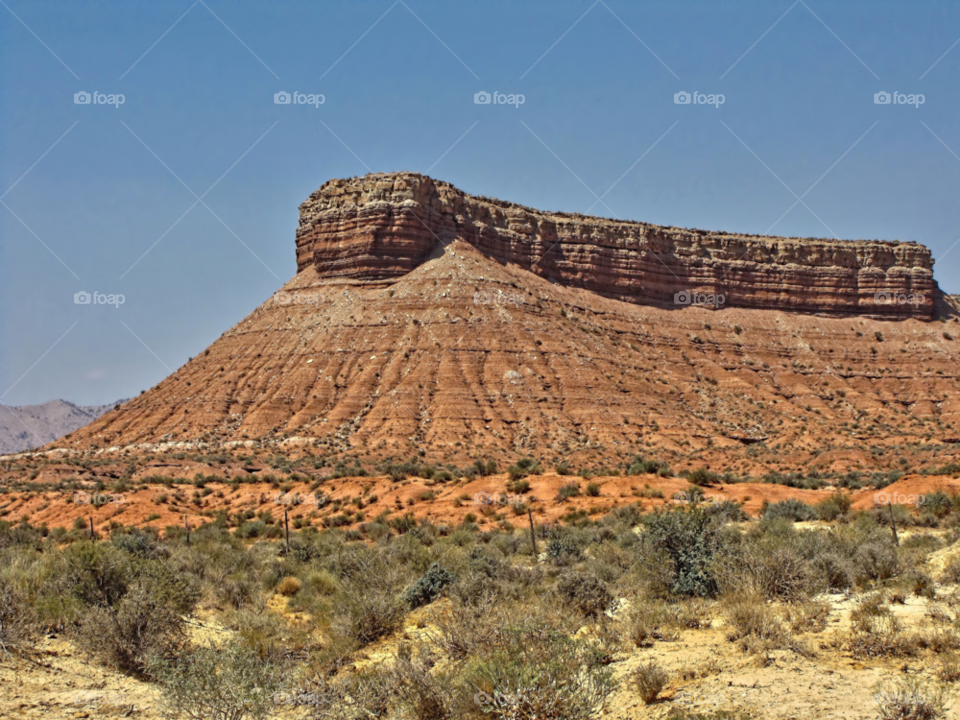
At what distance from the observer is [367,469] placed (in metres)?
41.3

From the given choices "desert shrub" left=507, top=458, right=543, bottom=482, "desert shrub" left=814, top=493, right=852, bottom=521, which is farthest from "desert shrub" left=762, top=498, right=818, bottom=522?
"desert shrub" left=507, top=458, right=543, bottom=482

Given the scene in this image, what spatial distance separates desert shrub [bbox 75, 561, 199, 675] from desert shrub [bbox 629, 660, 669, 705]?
20.4 ft

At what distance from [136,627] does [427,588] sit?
16.6 feet

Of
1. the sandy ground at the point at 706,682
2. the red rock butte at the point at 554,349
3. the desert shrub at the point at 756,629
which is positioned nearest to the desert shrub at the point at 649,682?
the sandy ground at the point at 706,682

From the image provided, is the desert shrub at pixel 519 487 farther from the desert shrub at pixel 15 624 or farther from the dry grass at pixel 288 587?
the desert shrub at pixel 15 624

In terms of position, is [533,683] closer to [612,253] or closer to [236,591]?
[236,591]

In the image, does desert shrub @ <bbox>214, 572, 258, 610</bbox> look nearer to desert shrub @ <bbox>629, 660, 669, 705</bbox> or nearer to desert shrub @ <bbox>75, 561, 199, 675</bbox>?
desert shrub @ <bbox>75, 561, 199, 675</bbox>

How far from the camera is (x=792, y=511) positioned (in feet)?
74.1

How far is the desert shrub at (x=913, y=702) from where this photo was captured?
7195mm

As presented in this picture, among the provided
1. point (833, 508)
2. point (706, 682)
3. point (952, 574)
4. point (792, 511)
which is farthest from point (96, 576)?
point (833, 508)

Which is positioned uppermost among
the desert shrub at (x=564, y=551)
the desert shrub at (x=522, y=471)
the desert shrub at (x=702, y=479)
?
the desert shrub at (x=522, y=471)

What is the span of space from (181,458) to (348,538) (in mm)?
25658

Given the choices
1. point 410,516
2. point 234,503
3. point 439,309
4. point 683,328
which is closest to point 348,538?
point 410,516

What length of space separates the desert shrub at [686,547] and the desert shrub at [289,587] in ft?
23.8
